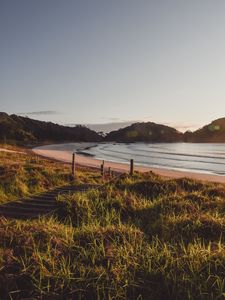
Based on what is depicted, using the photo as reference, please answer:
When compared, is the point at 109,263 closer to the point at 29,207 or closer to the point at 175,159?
the point at 29,207

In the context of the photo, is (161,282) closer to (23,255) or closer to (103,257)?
A: (103,257)

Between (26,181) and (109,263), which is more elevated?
(109,263)

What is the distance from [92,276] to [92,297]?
37 centimetres

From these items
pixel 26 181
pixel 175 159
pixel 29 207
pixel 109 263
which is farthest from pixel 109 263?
pixel 175 159

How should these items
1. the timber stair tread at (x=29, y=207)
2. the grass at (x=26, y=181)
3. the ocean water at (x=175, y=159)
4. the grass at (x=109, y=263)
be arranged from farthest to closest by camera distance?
the ocean water at (x=175, y=159), the grass at (x=26, y=181), the timber stair tread at (x=29, y=207), the grass at (x=109, y=263)

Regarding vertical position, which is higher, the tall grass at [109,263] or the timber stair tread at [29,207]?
the tall grass at [109,263]

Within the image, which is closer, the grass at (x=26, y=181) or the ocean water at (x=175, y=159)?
the grass at (x=26, y=181)

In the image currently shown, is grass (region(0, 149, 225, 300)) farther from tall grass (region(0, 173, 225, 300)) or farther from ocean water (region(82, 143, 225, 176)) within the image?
ocean water (region(82, 143, 225, 176))

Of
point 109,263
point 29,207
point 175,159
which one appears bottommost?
point 175,159

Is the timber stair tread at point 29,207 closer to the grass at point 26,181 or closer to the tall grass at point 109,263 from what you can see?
the grass at point 26,181

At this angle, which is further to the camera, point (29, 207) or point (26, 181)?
point (26, 181)

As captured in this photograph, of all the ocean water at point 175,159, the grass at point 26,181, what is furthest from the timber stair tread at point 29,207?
the ocean water at point 175,159

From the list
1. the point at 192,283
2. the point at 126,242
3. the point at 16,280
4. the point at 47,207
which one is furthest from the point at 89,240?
the point at 47,207

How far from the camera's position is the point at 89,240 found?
244 inches
